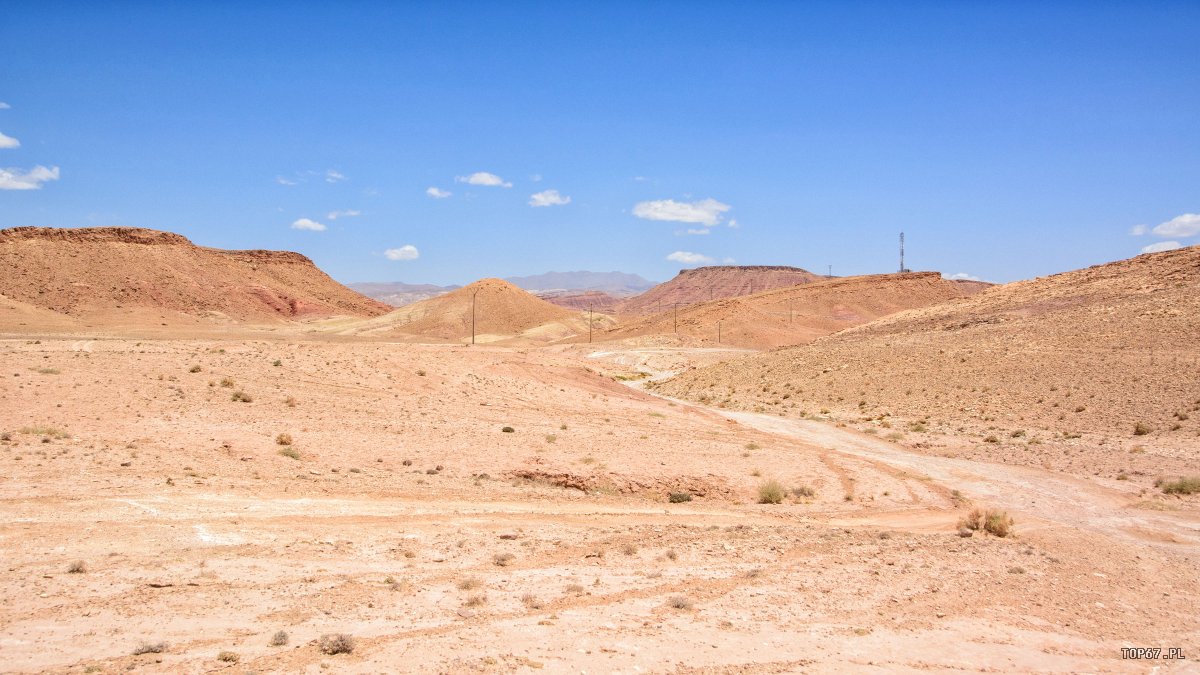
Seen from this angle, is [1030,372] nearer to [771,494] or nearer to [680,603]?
[771,494]

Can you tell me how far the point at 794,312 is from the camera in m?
108

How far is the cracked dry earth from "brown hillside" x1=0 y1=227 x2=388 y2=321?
78.2m

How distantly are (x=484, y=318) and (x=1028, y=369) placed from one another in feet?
289

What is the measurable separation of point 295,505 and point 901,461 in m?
17.0

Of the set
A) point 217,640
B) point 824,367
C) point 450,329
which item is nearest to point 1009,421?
point 824,367

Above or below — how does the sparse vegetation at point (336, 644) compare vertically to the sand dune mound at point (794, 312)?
below

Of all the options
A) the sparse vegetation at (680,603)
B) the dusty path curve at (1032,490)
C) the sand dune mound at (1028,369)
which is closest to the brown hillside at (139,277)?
→ the sand dune mound at (1028,369)

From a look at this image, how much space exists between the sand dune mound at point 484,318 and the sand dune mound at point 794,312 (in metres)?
12.6

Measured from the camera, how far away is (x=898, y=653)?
9.16m

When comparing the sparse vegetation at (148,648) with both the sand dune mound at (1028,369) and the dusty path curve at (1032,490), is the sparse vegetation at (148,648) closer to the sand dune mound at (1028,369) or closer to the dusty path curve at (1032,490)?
the dusty path curve at (1032,490)

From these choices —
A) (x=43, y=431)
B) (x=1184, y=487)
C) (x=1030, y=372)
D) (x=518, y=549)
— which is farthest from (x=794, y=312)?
(x=518, y=549)

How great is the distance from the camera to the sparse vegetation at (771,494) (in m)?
17.8

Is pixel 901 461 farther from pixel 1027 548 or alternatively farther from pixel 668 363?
pixel 668 363

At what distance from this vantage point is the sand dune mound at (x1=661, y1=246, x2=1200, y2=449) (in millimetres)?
27844
